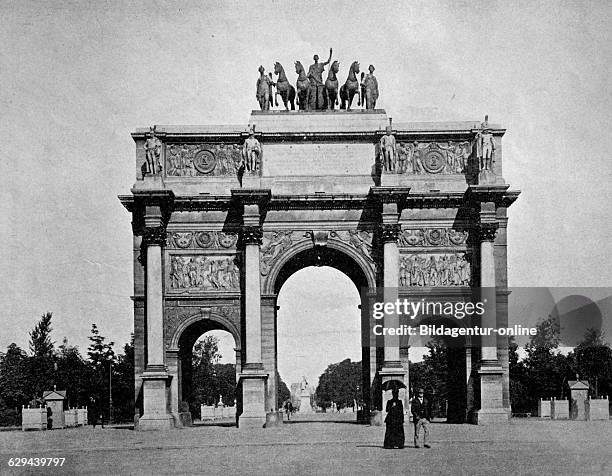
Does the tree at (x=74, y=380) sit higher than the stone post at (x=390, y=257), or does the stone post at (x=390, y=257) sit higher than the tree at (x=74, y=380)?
the stone post at (x=390, y=257)

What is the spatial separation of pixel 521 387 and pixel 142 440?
35338 millimetres

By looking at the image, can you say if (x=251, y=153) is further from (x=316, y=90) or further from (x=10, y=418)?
(x=10, y=418)

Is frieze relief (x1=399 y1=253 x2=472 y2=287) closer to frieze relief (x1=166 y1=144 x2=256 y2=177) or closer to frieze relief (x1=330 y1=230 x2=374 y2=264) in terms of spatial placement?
frieze relief (x1=330 y1=230 x2=374 y2=264)

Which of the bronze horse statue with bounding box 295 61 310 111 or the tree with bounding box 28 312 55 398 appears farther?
the tree with bounding box 28 312 55 398

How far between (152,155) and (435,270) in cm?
983

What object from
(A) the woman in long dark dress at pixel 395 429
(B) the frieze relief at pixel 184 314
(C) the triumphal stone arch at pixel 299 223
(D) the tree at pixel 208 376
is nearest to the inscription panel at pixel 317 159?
(C) the triumphal stone arch at pixel 299 223

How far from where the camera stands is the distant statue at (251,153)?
110 ft

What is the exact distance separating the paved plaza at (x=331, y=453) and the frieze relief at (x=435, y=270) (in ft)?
24.1

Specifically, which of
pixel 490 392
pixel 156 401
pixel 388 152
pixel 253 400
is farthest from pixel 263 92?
pixel 490 392

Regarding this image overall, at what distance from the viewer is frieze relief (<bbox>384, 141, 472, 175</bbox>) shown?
3409 cm

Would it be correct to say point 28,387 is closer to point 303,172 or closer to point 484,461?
point 303,172

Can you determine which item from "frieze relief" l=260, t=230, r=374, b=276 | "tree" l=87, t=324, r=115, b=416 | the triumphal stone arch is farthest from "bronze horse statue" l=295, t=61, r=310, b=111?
"tree" l=87, t=324, r=115, b=416

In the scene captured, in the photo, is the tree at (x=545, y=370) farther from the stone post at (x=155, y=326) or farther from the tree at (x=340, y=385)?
the tree at (x=340, y=385)

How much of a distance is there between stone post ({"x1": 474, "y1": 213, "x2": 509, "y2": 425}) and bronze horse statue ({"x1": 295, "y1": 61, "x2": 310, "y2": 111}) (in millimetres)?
6911
